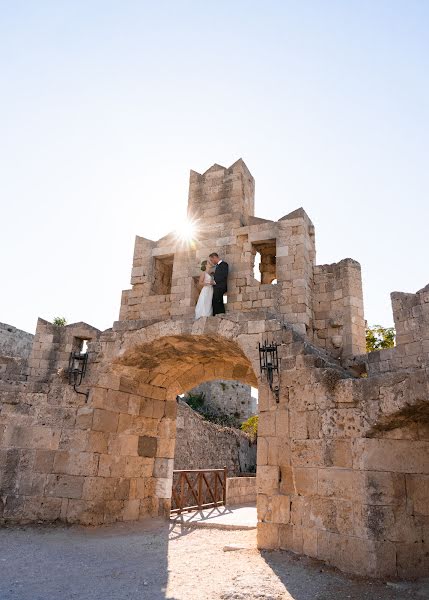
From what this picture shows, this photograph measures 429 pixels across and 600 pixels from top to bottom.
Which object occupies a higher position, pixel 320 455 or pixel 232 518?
pixel 320 455

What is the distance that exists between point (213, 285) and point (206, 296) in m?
0.36

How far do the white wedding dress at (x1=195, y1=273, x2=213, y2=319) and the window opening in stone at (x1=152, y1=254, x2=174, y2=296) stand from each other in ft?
5.75

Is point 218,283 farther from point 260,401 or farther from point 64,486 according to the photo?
point 64,486

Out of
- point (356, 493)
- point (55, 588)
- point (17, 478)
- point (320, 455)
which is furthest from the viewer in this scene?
point (17, 478)

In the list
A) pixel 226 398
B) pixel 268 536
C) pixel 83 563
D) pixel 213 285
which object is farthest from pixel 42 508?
pixel 226 398

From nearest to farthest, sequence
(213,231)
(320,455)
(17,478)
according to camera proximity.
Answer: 1. (320,455)
2. (17,478)
3. (213,231)

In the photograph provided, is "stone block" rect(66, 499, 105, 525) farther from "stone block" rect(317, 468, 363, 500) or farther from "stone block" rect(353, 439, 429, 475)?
"stone block" rect(353, 439, 429, 475)

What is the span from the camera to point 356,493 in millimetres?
5160

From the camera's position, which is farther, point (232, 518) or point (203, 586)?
point (232, 518)

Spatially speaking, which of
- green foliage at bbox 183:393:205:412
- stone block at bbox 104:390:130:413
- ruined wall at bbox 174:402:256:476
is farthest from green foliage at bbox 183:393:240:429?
stone block at bbox 104:390:130:413

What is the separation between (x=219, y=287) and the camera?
334 inches

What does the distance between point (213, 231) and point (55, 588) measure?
670 cm

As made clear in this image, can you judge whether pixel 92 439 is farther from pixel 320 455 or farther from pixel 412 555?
pixel 412 555

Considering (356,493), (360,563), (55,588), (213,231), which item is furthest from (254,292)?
(55,588)
